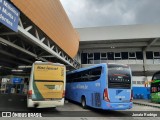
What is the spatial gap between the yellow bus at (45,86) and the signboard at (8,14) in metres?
3.79

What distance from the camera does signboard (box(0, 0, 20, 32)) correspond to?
6.90 meters

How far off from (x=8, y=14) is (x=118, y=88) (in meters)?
7.08

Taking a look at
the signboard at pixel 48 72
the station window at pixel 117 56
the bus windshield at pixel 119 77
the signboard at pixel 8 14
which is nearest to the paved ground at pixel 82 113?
the bus windshield at pixel 119 77

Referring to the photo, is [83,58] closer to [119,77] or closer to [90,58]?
[90,58]

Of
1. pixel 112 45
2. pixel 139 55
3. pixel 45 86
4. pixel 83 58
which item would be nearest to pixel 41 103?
pixel 45 86

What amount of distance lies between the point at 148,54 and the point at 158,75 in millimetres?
12414

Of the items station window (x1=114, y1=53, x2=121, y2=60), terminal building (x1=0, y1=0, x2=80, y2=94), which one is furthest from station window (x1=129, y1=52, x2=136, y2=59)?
terminal building (x1=0, y1=0, x2=80, y2=94)

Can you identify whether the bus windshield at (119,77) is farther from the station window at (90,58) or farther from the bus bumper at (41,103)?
the station window at (90,58)

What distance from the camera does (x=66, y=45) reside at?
16.3 m

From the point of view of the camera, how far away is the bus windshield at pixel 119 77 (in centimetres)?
1074

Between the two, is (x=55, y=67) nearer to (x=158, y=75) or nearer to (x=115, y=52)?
(x=158, y=75)

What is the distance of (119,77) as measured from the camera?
11.0m

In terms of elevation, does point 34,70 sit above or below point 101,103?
above

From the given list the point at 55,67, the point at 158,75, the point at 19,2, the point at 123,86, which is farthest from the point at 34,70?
the point at 158,75
